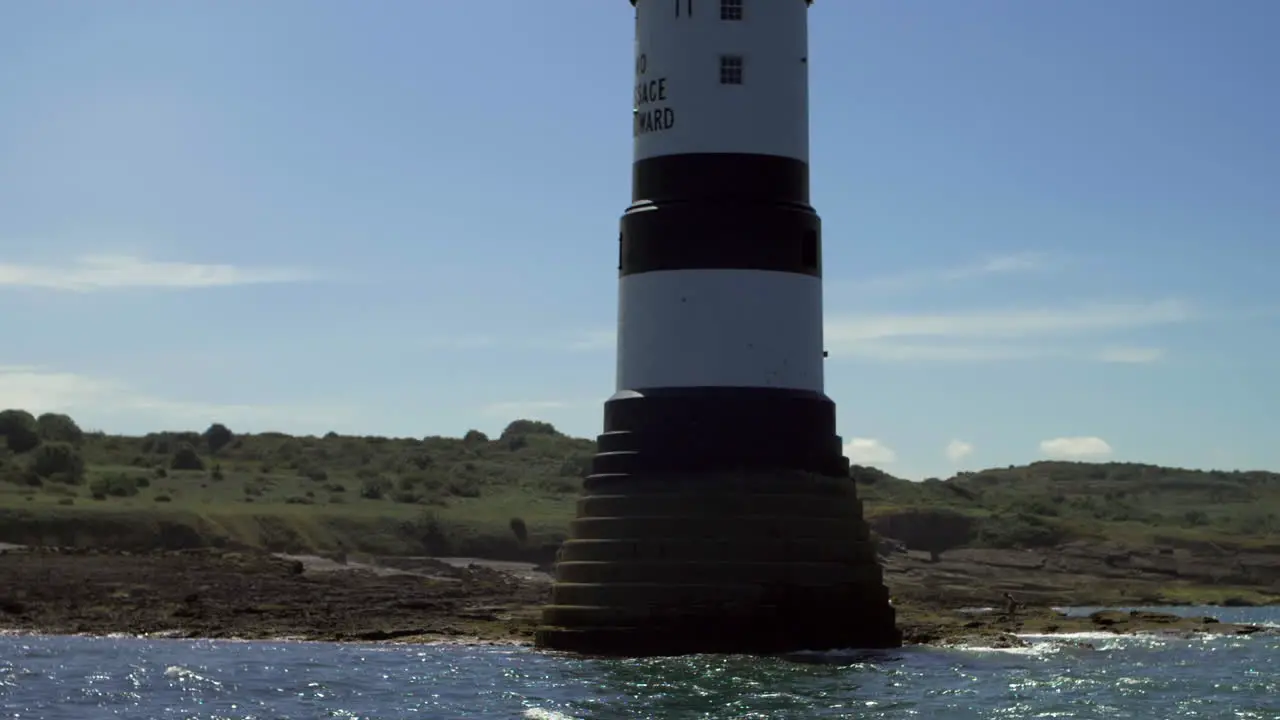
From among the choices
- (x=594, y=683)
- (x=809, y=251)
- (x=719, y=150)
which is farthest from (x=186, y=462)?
(x=594, y=683)

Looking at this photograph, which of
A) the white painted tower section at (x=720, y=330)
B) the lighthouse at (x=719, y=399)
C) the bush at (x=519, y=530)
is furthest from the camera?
the bush at (x=519, y=530)

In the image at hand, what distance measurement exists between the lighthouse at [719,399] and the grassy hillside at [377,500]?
18.9 m

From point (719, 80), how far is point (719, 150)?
3.38ft

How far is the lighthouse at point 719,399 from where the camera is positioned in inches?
1025

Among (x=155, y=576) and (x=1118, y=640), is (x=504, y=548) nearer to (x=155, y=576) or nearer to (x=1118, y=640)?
(x=155, y=576)

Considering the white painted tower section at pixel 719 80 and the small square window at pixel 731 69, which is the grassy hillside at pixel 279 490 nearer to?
the white painted tower section at pixel 719 80

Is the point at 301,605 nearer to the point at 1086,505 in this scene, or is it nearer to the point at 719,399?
the point at 719,399

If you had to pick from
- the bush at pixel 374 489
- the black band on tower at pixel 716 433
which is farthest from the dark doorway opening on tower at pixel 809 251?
the bush at pixel 374 489

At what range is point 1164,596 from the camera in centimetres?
5219

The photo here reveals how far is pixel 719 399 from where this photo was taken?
88.1ft

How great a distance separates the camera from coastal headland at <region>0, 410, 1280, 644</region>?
105ft

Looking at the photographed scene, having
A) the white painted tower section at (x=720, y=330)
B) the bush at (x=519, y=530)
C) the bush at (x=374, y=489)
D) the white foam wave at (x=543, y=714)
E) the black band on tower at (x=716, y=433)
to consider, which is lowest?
the white foam wave at (x=543, y=714)

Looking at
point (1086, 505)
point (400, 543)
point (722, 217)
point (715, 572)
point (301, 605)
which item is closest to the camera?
point (715, 572)

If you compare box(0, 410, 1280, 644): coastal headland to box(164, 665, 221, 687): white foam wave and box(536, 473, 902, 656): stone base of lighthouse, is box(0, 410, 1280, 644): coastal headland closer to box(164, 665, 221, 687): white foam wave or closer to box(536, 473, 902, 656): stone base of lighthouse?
box(536, 473, 902, 656): stone base of lighthouse
